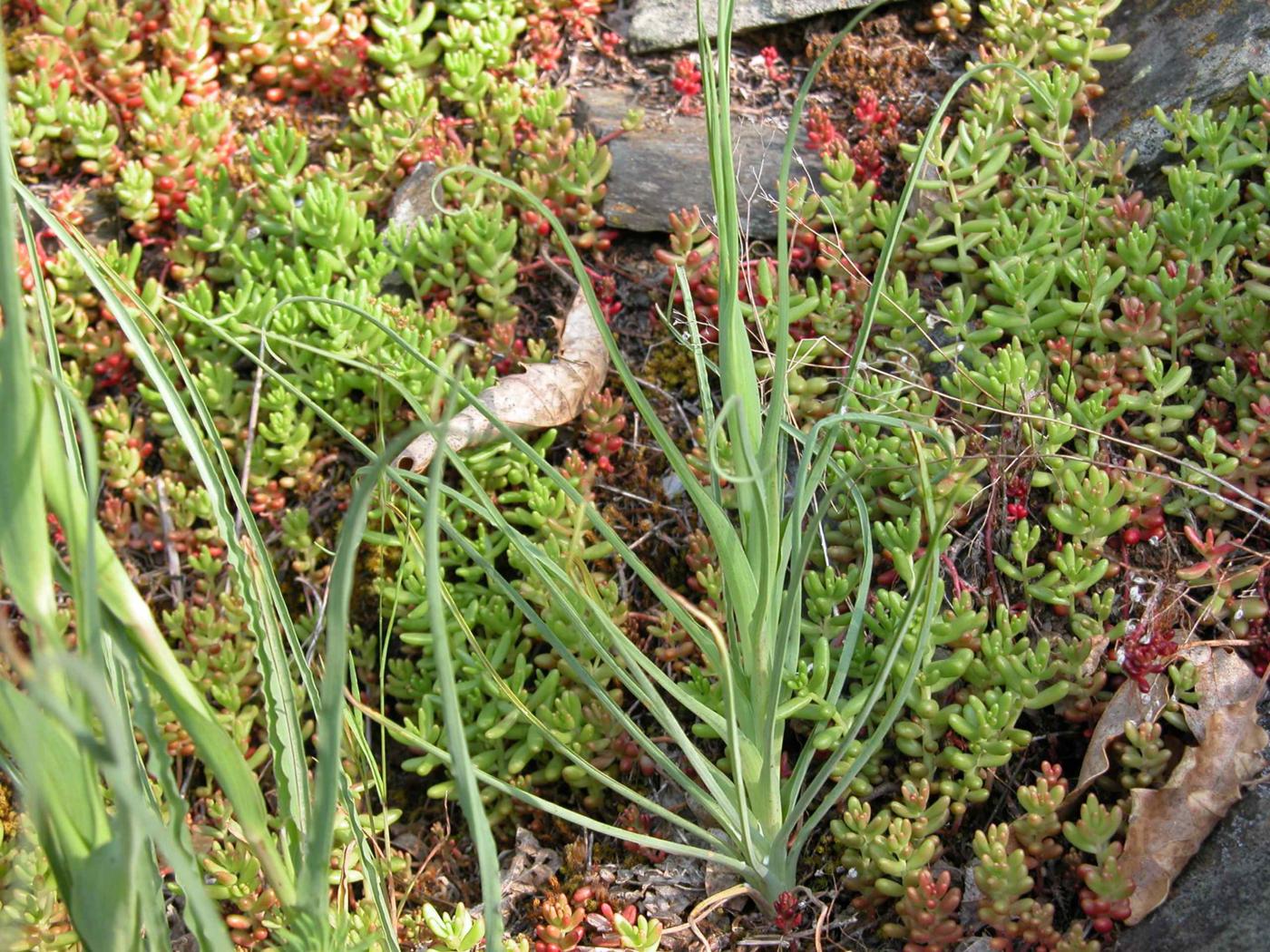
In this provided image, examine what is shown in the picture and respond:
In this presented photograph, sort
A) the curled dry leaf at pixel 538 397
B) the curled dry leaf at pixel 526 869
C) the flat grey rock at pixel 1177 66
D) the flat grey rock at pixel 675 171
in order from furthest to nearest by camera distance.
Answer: the flat grey rock at pixel 675 171, the flat grey rock at pixel 1177 66, the curled dry leaf at pixel 538 397, the curled dry leaf at pixel 526 869

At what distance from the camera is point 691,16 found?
373 cm

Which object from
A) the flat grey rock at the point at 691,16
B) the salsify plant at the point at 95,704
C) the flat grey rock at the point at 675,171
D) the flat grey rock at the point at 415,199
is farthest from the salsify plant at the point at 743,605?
the flat grey rock at the point at 691,16

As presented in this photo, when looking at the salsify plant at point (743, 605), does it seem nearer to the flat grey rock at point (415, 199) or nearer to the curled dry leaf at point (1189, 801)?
the curled dry leaf at point (1189, 801)

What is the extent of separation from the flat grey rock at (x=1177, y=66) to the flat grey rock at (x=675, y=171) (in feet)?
2.88

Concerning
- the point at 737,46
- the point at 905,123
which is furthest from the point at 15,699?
the point at 737,46

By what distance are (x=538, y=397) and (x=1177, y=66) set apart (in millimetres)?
2063

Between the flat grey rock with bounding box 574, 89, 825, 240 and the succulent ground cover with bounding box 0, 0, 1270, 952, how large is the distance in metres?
0.08

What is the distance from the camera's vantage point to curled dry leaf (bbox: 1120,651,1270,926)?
2.07 m

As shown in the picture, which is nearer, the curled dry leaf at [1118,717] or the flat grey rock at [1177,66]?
the curled dry leaf at [1118,717]

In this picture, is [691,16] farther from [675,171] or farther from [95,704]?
[95,704]

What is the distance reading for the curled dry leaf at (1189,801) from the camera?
6.78ft

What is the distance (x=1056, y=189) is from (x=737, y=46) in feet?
4.23

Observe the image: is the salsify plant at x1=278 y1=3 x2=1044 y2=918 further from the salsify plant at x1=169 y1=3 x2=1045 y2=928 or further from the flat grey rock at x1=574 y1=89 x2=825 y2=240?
the flat grey rock at x1=574 y1=89 x2=825 y2=240

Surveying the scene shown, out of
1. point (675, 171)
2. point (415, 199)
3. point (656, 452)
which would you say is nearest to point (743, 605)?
point (656, 452)
